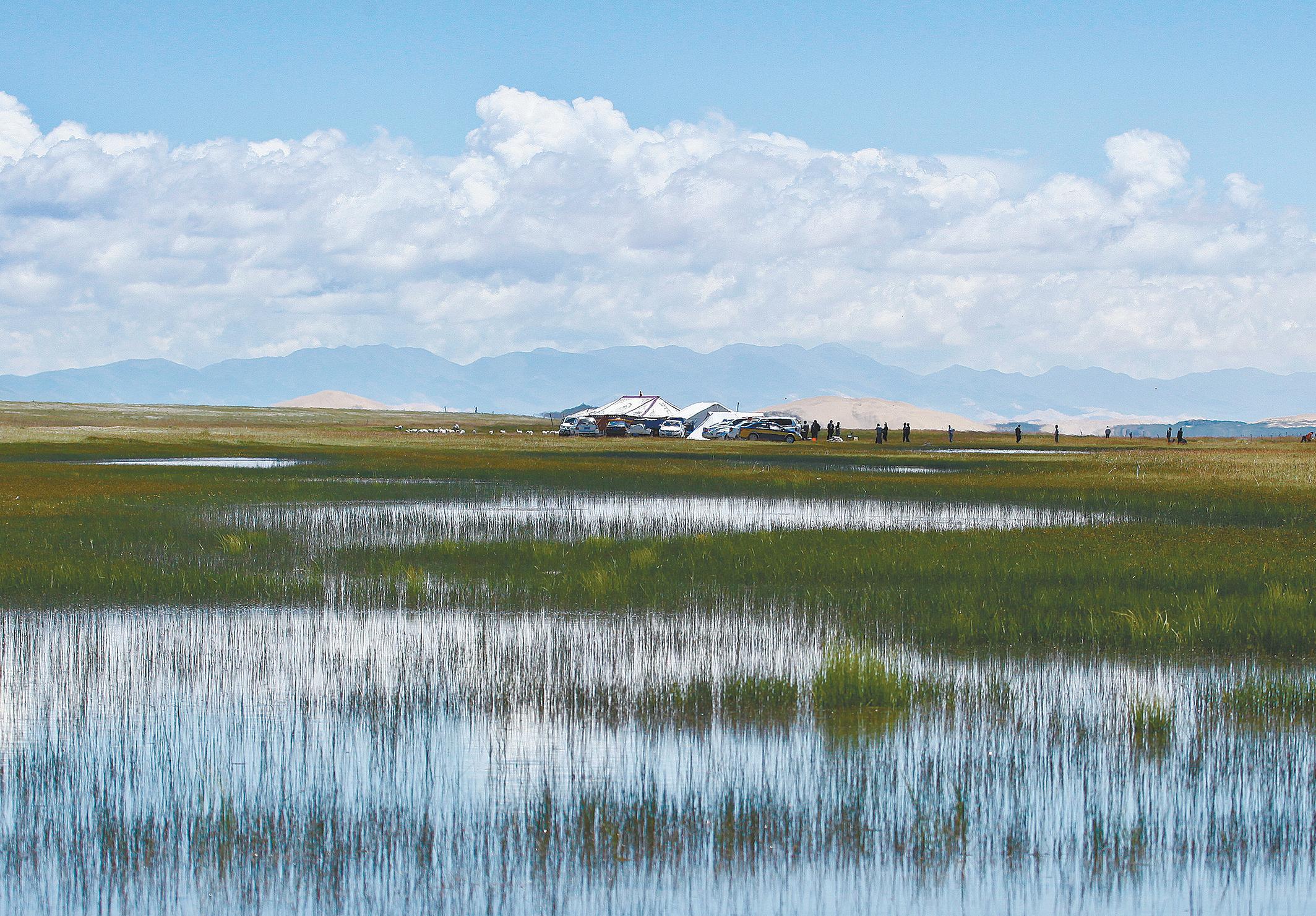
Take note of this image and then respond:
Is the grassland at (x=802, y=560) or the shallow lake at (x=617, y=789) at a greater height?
the grassland at (x=802, y=560)

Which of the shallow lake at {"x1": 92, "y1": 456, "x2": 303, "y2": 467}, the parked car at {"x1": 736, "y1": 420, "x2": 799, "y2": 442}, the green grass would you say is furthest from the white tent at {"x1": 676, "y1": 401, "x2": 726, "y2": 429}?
the green grass

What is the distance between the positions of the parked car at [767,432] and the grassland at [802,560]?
5156 centimetres

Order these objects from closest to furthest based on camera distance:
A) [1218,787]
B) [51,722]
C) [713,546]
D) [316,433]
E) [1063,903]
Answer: [1063,903]
[1218,787]
[51,722]
[713,546]
[316,433]

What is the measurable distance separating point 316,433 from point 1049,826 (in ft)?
349

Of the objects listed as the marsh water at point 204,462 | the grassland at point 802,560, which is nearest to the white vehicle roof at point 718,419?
the marsh water at point 204,462

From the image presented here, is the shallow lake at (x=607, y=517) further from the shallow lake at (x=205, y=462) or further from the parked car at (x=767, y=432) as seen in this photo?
the parked car at (x=767, y=432)

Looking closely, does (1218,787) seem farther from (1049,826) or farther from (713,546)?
(713,546)

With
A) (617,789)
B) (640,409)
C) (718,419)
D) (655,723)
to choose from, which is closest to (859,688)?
(655,723)

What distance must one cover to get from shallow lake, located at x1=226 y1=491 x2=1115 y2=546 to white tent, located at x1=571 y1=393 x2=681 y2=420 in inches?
3862

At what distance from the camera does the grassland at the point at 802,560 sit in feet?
57.9

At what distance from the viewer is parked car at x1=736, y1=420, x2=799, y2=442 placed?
102812 millimetres

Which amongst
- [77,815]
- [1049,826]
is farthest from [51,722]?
[1049,826]

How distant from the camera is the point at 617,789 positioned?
1034 centimetres

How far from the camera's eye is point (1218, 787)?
10477 millimetres
